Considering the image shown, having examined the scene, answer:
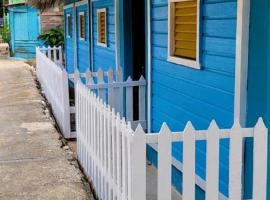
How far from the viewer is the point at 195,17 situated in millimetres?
5500

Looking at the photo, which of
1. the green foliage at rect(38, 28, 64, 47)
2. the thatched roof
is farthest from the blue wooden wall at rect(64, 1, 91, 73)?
the green foliage at rect(38, 28, 64, 47)

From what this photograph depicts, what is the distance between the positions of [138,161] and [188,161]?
0.38 metres

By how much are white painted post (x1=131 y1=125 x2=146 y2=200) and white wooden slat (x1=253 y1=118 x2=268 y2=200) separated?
2.86ft

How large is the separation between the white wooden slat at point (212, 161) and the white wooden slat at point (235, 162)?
0.42ft

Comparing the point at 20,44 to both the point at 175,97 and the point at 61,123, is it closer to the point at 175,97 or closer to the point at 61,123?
the point at 61,123

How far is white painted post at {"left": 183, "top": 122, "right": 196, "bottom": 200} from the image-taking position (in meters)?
3.91

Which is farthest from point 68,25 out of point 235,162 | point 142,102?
point 235,162

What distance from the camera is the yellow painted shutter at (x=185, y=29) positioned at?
556 cm

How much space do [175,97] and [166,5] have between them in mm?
1127

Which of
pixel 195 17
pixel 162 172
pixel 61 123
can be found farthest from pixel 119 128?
pixel 61 123

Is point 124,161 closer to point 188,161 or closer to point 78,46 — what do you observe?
point 188,161

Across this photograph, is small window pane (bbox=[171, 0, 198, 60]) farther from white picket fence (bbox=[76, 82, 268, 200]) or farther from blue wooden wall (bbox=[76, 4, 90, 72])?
blue wooden wall (bbox=[76, 4, 90, 72])

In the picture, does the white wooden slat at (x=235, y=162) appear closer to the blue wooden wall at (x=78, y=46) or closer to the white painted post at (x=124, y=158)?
the white painted post at (x=124, y=158)

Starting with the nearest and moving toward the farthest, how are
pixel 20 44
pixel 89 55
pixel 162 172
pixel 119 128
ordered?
pixel 162 172, pixel 119 128, pixel 89 55, pixel 20 44
